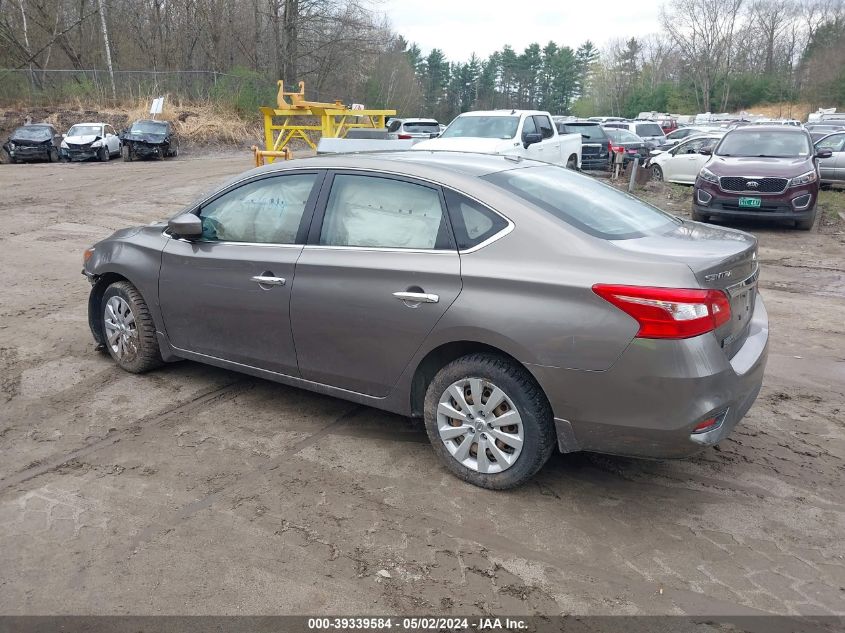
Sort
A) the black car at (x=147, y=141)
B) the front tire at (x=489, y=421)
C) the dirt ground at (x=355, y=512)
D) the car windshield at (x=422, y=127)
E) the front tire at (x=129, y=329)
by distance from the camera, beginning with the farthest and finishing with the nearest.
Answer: the black car at (x=147, y=141) < the car windshield at (x=422, y=127) < the front tire at (x=129, y=329) < the front tire at (x=489, y=421) < the dirt ground at (x=355, y=512)

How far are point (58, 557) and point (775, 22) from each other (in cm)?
9134

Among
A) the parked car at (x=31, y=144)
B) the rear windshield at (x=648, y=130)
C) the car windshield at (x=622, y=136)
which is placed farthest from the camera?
the rear windshield at (x=648, y=130)

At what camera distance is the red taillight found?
316 cm

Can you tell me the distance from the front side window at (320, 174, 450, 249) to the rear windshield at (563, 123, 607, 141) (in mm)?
18308

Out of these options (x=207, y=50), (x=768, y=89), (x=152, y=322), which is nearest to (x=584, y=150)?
(x=152, y=322)

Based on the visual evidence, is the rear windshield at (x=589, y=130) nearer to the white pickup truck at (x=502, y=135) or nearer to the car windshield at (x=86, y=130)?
the white pickup truck at (x=502, y=135)

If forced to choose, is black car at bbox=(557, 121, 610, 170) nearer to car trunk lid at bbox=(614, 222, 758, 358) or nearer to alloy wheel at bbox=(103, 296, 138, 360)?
alloy wheel at bbox=(103, 296, 138, 360)

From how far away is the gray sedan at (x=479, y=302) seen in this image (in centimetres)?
325

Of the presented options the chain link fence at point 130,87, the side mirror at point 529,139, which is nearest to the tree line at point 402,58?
the chain link fence at point 130,87

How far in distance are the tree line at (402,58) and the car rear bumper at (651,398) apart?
37.2 meters

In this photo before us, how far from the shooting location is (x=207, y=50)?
1702 inches

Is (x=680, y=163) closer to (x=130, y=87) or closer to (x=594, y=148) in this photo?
(x=594, y=148)

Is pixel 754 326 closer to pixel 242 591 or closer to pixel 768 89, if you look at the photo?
pixel 242 591

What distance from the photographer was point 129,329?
5.29 m
